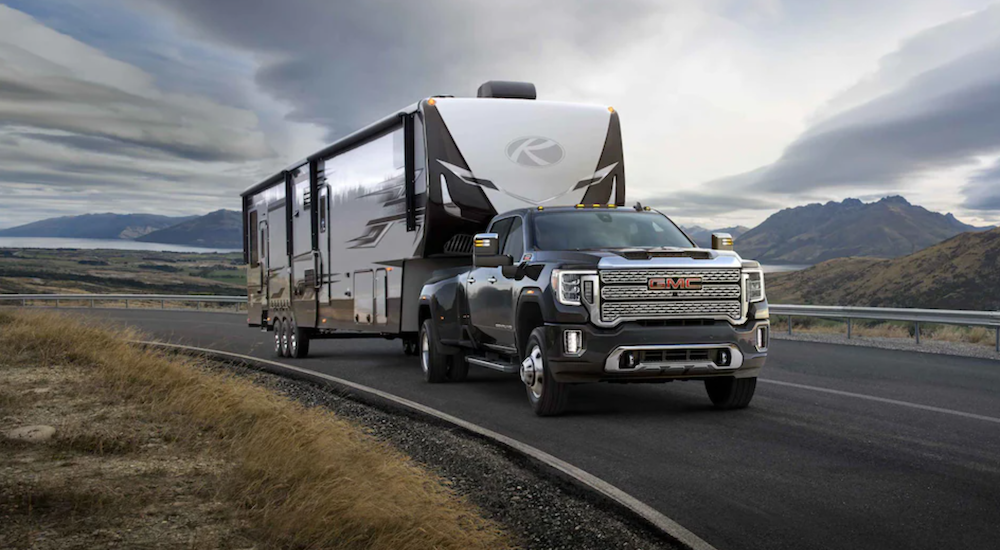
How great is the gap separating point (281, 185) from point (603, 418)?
12.0 m

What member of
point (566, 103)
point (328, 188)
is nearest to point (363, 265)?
point (328, 188)

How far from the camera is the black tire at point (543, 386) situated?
31.2 feet

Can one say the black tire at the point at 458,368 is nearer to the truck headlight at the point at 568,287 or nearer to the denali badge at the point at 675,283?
the truck headlight at the point at 568,287

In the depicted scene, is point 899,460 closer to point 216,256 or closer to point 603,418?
point 603,418

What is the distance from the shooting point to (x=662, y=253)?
940cm

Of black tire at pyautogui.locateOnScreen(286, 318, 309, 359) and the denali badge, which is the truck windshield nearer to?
the denali badge

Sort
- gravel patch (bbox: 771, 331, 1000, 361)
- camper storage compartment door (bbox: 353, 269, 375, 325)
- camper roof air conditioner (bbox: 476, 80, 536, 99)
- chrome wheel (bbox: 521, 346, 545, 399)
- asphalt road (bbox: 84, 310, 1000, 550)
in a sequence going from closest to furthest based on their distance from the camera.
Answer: asphalt road (bbox: 84, 310, 1000, 550)
chrome wheel (bbox: 521, 346, 545, 399)
camper roof air conditioner (bbox: 476, 80, 536, 99)
camper storage compartment door (bbox: 353, 269, 375, 325)
gravel patch (bbox: 771, 331, 1000, 361)

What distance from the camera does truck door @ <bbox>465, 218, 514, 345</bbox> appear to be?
35.6 ft

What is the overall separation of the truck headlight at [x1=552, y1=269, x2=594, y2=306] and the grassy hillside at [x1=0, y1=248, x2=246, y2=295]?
54926 mm

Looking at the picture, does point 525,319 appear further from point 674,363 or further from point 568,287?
point 674,363

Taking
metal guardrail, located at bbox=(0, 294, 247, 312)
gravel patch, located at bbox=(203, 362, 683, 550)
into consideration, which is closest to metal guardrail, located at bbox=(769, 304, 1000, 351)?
gravel patch, located at bbox=(203, 362, 683, 550)

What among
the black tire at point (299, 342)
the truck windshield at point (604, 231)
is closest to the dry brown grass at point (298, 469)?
the truck windshield at point (604, 231)

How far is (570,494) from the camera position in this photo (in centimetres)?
643

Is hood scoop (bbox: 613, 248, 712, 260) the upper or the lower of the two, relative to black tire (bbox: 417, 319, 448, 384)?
upper
